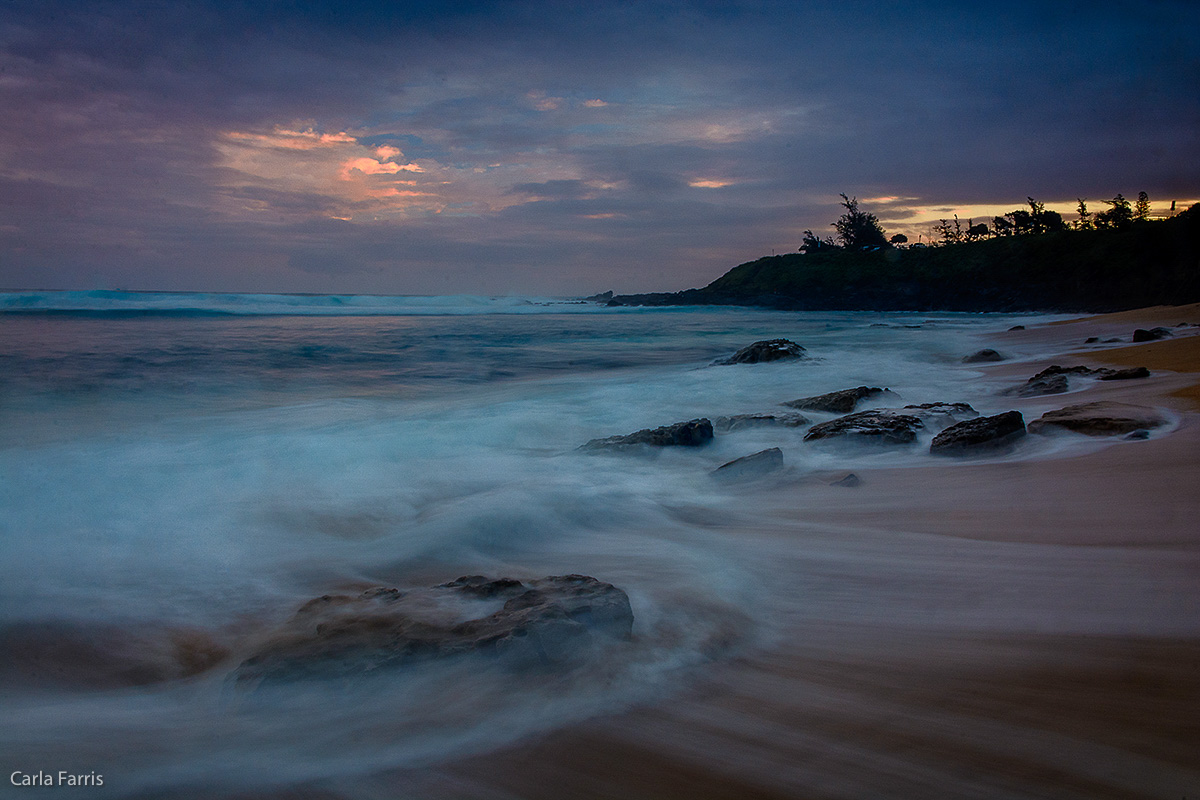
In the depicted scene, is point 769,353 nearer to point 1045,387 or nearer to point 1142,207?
point 1045,387

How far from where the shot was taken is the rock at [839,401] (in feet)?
21.0

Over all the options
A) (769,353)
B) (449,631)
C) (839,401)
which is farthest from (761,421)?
(769,353)

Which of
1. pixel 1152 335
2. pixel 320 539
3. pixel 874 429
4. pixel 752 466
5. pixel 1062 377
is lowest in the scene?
pixel 320 539

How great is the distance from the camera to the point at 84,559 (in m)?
3.09

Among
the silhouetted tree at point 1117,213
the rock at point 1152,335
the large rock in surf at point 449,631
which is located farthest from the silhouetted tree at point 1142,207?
the large rock in surf at point 449,631

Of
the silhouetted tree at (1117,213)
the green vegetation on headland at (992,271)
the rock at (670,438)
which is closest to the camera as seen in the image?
the rock at (670,438)

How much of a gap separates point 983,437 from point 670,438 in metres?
2.18

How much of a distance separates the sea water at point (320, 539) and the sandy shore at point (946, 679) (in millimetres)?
146

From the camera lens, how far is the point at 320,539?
11.6 feet

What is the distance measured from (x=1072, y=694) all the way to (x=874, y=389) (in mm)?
5591

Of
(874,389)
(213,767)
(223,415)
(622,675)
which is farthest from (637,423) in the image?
(213,767)

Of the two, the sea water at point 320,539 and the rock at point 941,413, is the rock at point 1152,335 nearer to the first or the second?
the sea water at point 320,539

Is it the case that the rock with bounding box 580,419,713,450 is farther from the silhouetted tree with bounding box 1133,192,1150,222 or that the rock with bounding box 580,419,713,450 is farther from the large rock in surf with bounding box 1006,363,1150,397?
the silhouetted tree with bounding box 1133,192,1150,222

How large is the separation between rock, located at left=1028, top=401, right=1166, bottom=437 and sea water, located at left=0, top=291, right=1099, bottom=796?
48 cm
